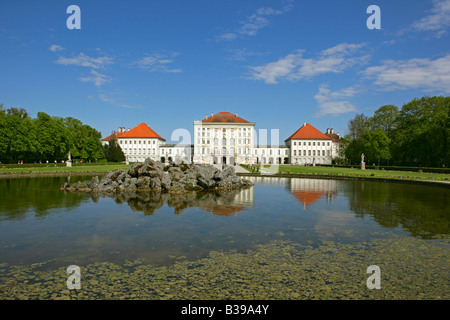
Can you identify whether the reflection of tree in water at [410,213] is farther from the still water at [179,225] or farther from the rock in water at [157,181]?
the rock in water at [157,181]

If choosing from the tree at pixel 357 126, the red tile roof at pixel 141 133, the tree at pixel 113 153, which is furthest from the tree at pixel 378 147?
the red tile roof at pixel 141 133

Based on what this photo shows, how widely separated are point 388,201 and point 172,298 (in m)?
14.3

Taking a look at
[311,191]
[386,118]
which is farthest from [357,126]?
[311,191]

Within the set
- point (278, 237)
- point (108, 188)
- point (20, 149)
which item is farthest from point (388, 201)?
point (20, 149)

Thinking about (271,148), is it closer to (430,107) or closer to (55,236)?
(430,107)

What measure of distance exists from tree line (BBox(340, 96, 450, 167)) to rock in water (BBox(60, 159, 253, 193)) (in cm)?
3697

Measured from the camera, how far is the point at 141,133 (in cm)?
9544

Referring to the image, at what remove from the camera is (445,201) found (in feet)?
51.5

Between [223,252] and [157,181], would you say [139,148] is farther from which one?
[223,252]

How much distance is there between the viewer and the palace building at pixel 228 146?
86312 mm

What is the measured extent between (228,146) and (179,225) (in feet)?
252

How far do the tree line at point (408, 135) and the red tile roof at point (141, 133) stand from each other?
197 feet

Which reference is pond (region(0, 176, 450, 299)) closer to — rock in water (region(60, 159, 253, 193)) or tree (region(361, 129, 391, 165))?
rock in water (region(60, 159, 253, 193))

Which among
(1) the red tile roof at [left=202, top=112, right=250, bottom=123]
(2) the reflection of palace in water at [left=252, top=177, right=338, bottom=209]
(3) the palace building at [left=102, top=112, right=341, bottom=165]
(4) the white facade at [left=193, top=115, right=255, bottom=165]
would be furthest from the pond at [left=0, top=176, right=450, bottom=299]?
(1) the red tile roof at [left=202, top=112, right=250, bottom=123]
